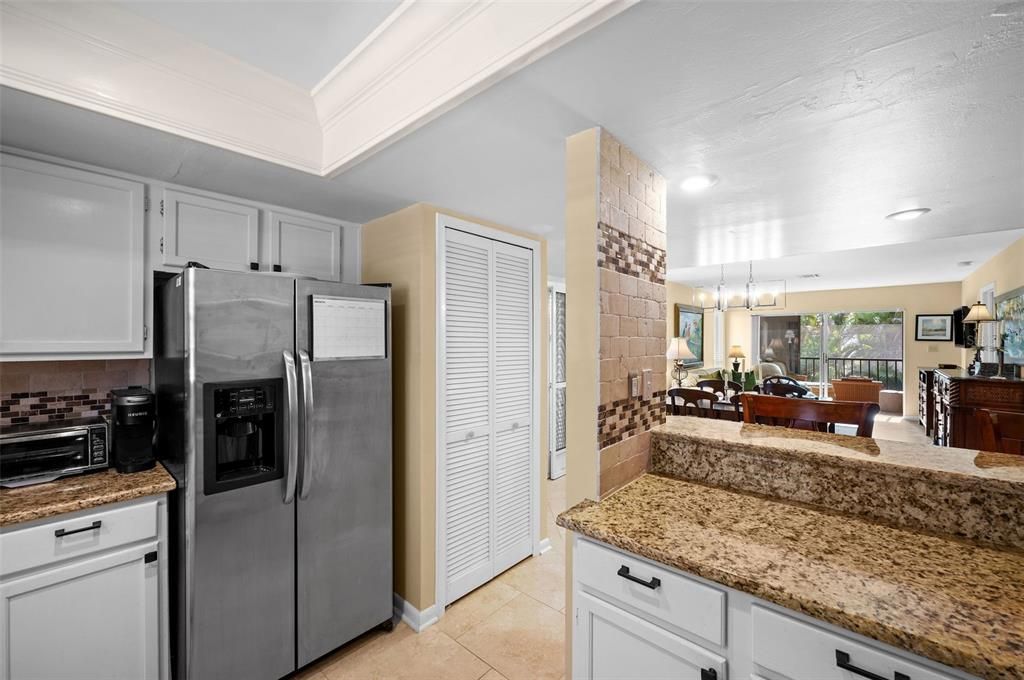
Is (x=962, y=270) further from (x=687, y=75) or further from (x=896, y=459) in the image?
(x=687, y=75)

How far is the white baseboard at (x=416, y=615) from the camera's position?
7.34ft

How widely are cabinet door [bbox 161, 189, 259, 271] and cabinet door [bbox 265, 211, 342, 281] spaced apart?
0.29 ft

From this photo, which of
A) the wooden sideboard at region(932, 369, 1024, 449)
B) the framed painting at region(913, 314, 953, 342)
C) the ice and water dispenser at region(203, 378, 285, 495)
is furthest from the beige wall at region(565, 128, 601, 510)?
the framed painting at region(913, 314, 953, 342)

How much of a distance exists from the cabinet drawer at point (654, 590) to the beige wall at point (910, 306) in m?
8.37

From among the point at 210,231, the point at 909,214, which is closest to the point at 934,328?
the point at 909,214

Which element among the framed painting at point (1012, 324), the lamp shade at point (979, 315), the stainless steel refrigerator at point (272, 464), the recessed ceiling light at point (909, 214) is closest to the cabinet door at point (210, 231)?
the stainless steel refrigerator at point (272, 464)

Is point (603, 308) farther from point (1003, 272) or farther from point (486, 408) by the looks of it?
point (1003, 272)

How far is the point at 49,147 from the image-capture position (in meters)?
1.62

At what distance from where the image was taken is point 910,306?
731 cm

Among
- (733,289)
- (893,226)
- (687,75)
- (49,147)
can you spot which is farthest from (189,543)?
(733,289)

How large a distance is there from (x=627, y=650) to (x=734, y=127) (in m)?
1.61

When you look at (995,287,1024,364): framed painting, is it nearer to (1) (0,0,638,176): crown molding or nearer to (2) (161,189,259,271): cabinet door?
(1) (0,0,638,176): crown molding

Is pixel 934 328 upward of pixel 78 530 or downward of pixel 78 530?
upward

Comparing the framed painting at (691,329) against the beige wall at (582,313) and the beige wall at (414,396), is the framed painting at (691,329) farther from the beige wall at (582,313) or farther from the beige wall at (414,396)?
the beige wall at (582,313)
